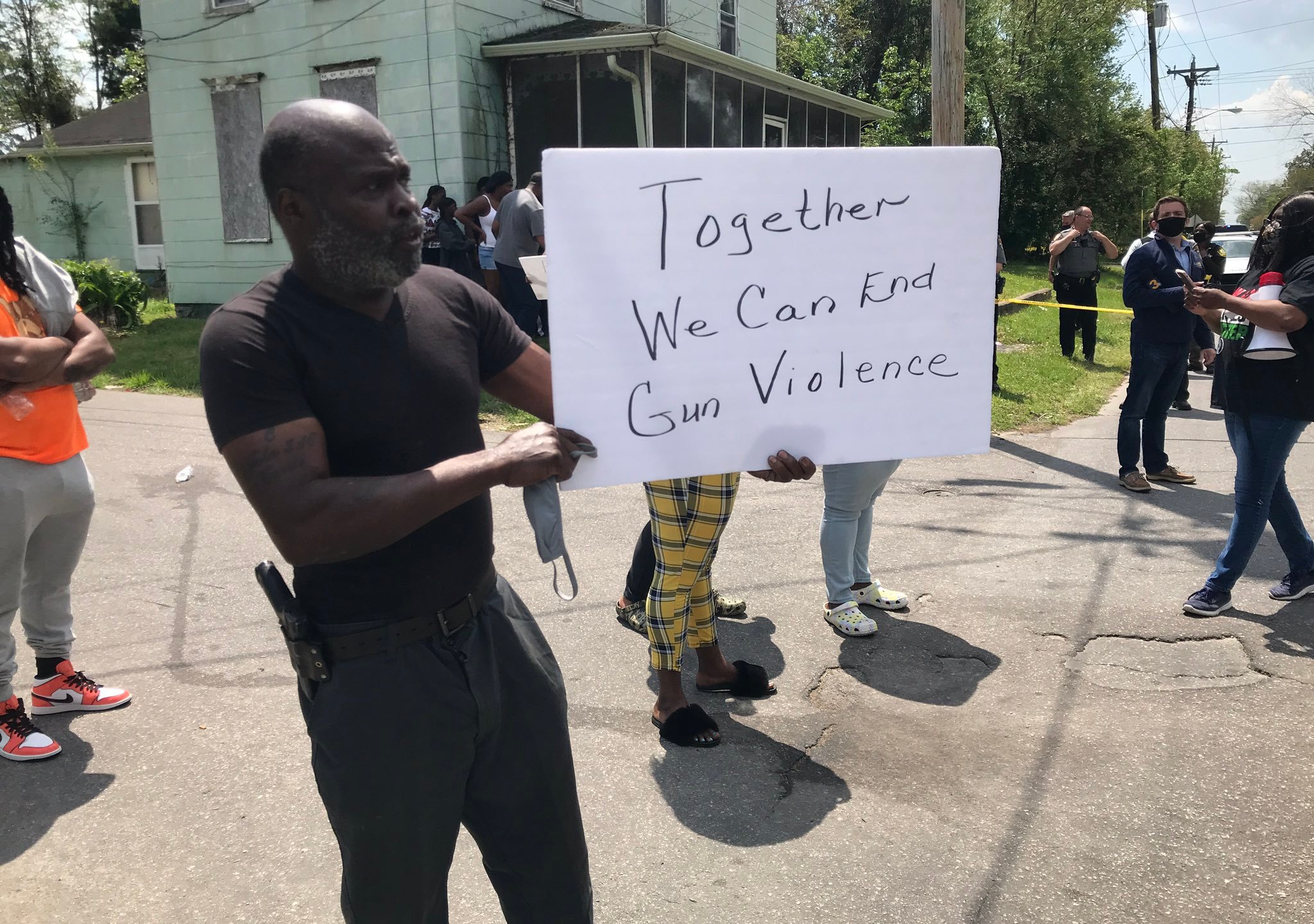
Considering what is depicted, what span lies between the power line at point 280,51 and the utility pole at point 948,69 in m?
7.81

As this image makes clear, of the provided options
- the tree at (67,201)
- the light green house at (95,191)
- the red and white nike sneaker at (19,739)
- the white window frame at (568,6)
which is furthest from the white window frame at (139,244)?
the red and white nike sneaker at (19,739)

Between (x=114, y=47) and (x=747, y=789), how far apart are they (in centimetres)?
3901

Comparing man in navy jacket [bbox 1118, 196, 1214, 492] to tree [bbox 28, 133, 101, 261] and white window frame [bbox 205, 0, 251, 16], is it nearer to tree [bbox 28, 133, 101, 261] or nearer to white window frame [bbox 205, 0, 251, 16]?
white window frame [bbox 205, 0, 251, 16]

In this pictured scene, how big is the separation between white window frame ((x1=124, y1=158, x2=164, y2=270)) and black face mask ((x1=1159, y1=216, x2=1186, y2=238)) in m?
19.8

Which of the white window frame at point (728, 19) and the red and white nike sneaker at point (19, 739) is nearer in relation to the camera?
the red and white nike sneaker at point (19, 739)

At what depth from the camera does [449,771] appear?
1.85 metres

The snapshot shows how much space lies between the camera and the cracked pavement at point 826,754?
9.02ft

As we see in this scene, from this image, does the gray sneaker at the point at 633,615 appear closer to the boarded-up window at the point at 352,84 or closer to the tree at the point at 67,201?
the boarded-up window at the point at 352,84

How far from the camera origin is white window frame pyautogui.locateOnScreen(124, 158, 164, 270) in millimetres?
20906

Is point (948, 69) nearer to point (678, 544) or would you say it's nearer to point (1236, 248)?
point (678, 544)

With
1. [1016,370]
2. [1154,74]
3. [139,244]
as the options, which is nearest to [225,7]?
[139,244]

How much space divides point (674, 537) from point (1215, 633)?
260 centimetres

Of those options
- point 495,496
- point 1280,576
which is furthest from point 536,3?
point 1280,576

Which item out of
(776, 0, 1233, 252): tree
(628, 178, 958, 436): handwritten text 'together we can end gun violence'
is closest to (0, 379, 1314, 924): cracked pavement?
(628, 178, 958, 436): handwritten text 'together we can end gun violence'
